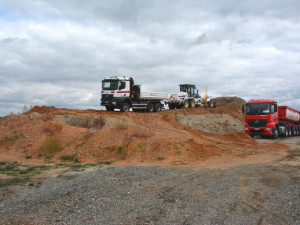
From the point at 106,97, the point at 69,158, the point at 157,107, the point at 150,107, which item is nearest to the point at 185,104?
the point at 157,107

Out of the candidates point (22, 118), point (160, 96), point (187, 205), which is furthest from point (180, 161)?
point (160, 96)

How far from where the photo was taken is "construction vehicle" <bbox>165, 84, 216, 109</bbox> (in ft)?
119

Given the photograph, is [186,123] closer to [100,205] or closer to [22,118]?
[22,118]

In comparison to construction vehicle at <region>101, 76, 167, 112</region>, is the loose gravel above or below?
below

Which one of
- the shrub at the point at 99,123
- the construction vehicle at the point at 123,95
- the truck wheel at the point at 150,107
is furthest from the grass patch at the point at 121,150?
the truck wheel at the point at 150,107

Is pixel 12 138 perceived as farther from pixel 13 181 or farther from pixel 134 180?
pixel 134 180

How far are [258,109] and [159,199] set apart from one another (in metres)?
20.1

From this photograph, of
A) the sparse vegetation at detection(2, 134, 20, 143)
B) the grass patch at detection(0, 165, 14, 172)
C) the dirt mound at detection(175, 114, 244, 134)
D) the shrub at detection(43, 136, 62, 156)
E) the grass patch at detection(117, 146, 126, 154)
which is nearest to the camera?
the grass patch at detection(0, 165, 14, 172)

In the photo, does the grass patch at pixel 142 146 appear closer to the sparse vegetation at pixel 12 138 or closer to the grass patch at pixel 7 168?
the grass patch at pixel 7 168

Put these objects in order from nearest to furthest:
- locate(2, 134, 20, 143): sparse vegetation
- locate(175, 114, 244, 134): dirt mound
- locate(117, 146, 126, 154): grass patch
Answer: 1. locate(117, 146, 126, 154): grass patch
2. locate(2, 134, 20, 143): sparse vegetation
3. locate(175, 114, 244, 134): dirt mound

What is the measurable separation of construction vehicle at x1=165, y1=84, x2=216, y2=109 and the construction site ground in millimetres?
17079

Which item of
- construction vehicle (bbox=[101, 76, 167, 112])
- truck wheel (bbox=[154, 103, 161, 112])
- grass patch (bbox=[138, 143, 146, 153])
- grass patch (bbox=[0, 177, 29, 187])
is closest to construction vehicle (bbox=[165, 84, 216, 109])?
truck wheel (bbox=[154, 103, 161, 112])

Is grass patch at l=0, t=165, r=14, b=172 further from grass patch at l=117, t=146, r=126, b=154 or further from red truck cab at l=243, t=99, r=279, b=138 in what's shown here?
red truck cab at l=243, t=99, r=279, b=138

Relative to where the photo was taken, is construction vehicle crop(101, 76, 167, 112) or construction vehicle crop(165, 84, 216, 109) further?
construction vehicle crop(165, 84, 216, 109)
